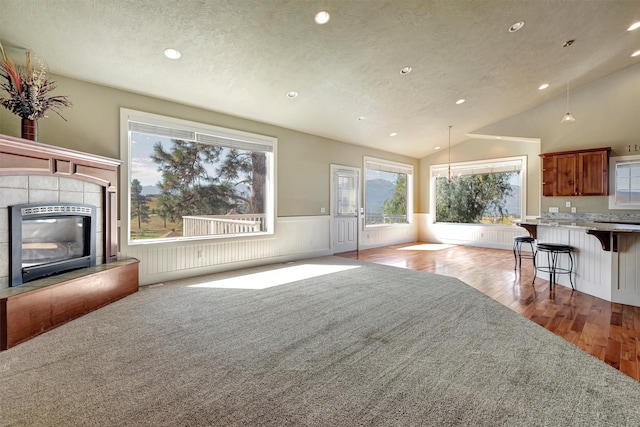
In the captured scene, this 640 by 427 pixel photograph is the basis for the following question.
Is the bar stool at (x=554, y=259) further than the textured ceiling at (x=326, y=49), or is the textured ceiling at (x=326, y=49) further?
the bar stool at (x=554, y=259)

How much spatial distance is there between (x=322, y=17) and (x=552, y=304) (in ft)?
14.3

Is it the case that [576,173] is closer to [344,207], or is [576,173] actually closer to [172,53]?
[344,207]

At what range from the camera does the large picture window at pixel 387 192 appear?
819 centimetres

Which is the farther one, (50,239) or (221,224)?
(221,224)

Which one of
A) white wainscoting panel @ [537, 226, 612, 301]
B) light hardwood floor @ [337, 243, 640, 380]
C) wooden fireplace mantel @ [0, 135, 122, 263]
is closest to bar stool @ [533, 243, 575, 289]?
white wainscoting panel @ [537, 226, 612, 301]

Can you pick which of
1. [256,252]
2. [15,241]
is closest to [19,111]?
[15,241]

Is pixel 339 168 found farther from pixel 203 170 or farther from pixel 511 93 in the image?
pixel 511 93

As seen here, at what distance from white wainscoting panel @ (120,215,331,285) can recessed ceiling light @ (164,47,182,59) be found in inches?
104

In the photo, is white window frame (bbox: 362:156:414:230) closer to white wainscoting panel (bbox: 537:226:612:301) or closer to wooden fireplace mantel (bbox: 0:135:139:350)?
white wainscoting panel (bbox: 537:226:612:301)

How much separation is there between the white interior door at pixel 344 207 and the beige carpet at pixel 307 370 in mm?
3833

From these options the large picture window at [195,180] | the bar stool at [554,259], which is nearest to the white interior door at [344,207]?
the large picture window at [195,180]

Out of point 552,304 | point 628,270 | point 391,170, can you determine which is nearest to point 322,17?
point 552,304

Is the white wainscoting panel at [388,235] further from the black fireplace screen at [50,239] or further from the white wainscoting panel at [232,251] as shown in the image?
the black fireplace screen at [50,239]

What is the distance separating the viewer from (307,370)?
201 cm
